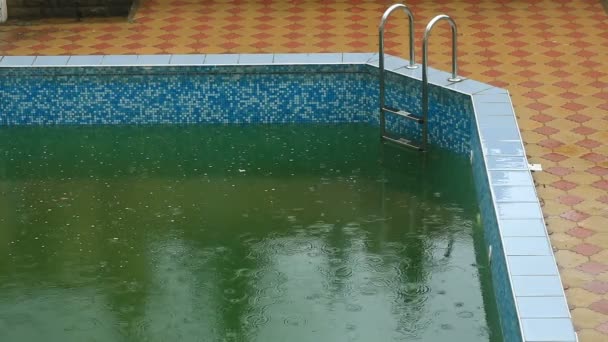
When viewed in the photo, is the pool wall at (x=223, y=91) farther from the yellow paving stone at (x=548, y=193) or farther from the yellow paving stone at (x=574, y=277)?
the yellow paving stone at (x=574, y=277)

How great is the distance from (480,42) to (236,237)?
318 cm

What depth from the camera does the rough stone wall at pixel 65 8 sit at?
10883 mm

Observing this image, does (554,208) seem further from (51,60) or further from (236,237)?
(51,60)

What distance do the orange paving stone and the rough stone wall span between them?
0.12 meters

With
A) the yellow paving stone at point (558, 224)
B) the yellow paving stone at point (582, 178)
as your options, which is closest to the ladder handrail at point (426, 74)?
the yellow paving stone at point (582, 178)

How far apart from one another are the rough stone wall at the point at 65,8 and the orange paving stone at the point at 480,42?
12 centimetres

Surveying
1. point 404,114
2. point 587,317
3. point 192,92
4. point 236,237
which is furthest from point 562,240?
point 192,92

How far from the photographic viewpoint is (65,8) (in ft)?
35.8

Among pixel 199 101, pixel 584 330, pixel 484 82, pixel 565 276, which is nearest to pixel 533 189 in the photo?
pixel 565 276

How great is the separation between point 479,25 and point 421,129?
1.66 meters

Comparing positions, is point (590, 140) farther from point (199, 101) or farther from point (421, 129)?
point (199, 101)

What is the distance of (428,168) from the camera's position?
892cm

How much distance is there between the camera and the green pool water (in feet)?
23.0

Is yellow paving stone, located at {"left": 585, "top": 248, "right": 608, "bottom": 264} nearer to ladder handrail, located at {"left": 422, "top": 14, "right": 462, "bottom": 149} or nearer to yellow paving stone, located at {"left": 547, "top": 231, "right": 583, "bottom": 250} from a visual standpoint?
yellow paving stone, located at {"left": 547, "top": 231, "right": 583, "bottom": 250}
